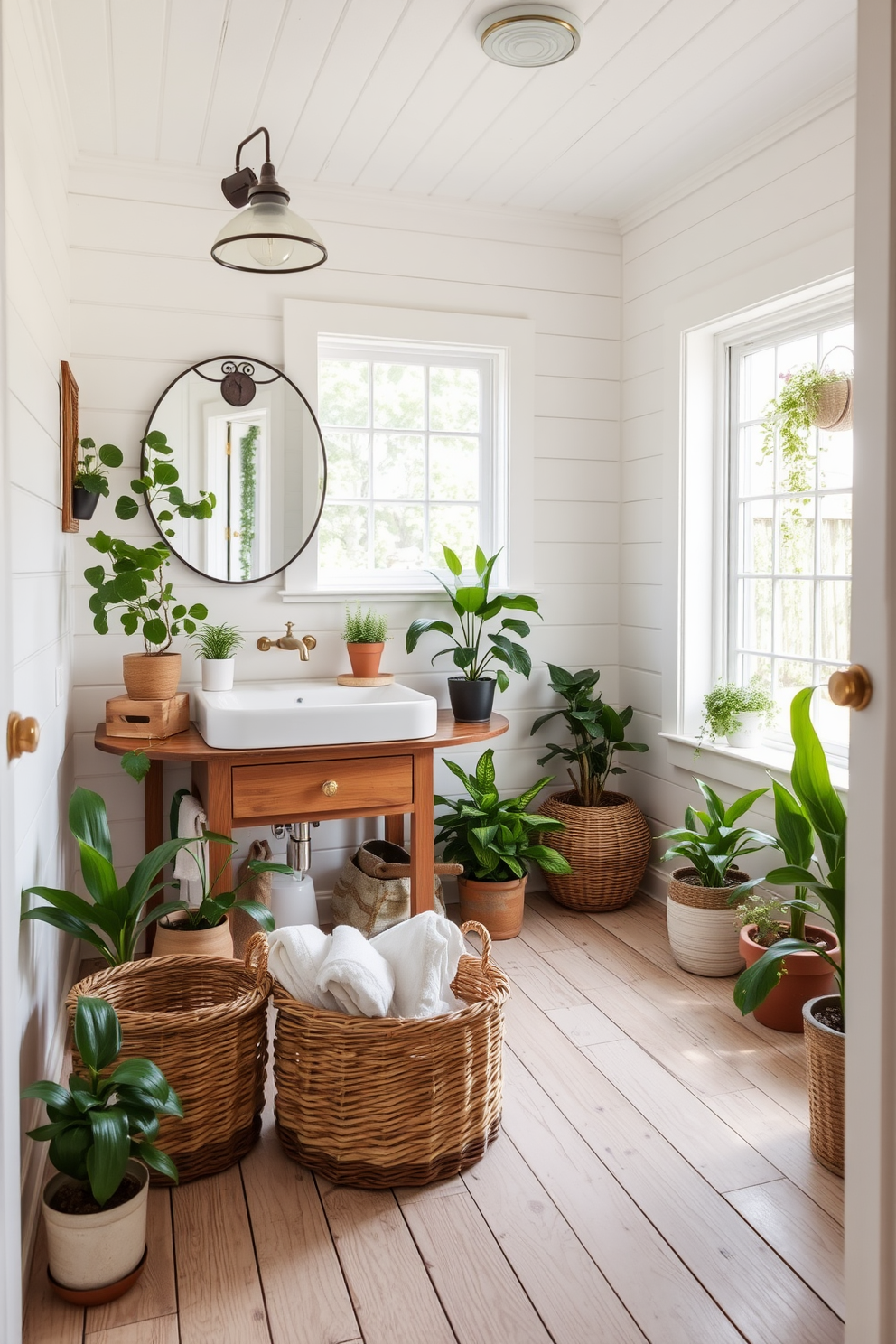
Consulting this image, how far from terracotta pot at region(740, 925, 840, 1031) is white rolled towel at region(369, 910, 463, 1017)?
2.91 ft

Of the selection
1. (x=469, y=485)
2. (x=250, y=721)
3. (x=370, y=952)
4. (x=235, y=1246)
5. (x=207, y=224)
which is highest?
(x=207, y=224)

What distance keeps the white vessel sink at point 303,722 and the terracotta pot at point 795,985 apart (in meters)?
1.08

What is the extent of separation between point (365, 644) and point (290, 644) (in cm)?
24

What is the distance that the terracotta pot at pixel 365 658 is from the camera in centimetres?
334

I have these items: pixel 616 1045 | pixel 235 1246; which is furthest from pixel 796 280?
pixel 235 1246

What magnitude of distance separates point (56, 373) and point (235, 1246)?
2.05 meters

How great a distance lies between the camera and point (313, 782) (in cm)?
282

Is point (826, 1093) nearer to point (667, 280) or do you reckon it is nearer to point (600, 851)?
point (600, 851)

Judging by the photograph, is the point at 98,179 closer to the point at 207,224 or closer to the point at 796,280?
the point at 207,224

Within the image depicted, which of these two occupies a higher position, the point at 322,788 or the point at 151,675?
the point at 151,675

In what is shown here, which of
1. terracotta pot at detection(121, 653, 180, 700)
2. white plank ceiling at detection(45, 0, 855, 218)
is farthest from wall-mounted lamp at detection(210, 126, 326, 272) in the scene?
terracotta pot at detection(121, 653, 180, 700)

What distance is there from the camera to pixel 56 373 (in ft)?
8.58

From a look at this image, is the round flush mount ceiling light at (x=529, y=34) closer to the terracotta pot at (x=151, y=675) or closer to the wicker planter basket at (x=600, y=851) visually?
the terracotta pot at (x=151, y=675)

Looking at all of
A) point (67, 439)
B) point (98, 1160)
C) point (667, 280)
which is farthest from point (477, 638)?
point (98, 1160)
